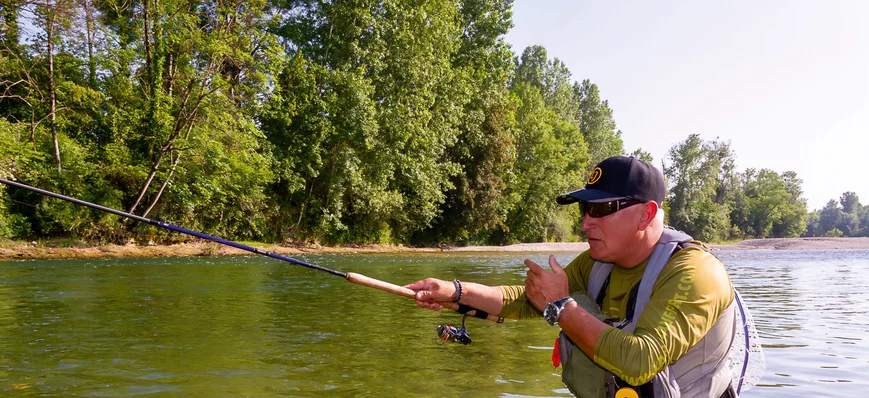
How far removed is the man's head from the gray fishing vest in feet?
0.47

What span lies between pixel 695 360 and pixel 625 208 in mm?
809

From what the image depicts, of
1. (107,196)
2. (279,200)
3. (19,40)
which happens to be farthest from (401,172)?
(19,40)

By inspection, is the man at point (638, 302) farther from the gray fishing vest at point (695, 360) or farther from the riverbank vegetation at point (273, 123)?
the riverbank vegetation at point (273, 123)

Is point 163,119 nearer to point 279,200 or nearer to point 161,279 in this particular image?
point 279,200

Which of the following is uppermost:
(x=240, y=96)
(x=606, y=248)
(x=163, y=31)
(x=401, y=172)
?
(x=163, y=31)

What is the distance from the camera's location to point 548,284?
11.5 feet

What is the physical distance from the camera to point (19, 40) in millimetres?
28922

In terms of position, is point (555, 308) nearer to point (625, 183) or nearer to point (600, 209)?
point (600, 209)

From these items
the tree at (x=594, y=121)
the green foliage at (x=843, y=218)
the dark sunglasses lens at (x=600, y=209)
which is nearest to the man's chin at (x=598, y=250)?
the dark sunglasses lens at (x=600, y=209)

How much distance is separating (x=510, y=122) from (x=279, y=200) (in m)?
22.8

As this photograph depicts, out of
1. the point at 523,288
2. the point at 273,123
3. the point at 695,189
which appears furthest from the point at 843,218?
the point at 523,288

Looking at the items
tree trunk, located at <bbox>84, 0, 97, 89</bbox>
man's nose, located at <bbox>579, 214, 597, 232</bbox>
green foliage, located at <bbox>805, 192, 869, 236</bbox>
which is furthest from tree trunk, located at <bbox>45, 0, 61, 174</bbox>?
green foliage, located at <bbox>805, 192, 869, 236</bbox>

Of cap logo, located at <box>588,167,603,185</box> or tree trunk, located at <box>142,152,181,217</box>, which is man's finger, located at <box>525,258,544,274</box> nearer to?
cap logo, located at <box>588,167,603,185</box>

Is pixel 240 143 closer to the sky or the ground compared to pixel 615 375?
closer to the sky
